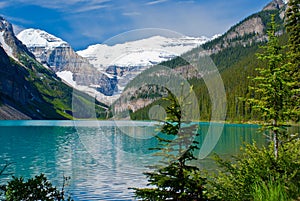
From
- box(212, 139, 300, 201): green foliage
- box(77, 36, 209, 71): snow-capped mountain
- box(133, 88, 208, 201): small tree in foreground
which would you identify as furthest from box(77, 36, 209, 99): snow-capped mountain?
box(212, 139, 300, 201): green foliage

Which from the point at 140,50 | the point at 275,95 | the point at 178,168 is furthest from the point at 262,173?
the point at 140,50

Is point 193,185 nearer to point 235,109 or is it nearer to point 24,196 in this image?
point 24,196

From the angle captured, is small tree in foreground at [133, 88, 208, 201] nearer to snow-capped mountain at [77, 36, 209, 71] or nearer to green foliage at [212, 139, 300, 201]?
green foliage at [212, 139, 300, 201]

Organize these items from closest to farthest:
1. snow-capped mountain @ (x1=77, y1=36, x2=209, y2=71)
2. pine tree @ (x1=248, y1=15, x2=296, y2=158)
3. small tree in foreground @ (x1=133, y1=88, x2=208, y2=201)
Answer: small tree in foreground @ (x1=133, y1=88, x2=208, y2=201) < pine tree @ (x1=248, y1=15, x2=296, y2=158) < snow-capped mountain @ (x1=77, y1=36, x2=209, y2=71)

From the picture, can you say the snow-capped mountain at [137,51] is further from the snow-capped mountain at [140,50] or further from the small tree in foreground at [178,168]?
the small tree in foreground at [178,168]

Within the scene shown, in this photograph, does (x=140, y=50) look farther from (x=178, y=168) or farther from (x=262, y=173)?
(x=262, y=173)

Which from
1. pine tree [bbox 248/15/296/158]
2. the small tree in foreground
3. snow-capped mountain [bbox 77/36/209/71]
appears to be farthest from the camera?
snow-capped mountain [bbox 77/36/209/71]

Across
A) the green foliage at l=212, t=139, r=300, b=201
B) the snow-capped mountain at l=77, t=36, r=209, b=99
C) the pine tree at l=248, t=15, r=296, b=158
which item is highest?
the snow-capped mountain at l=77, t=36, r=209, b=99

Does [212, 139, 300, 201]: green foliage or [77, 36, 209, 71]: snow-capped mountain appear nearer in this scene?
[212, 139, 300, 201]: green foliage

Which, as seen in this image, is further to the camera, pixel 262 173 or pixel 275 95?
pixel 275 95

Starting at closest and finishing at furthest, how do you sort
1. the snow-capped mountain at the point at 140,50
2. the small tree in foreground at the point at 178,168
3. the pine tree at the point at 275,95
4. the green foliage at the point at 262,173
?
the small tree in foreground at the point at 178,168
the green foliage at the point at 262,173
the pine tree at the point at 275,95
the snow-capped mountain at the point at 140,50

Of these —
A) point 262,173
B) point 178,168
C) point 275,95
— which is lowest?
point 262,173

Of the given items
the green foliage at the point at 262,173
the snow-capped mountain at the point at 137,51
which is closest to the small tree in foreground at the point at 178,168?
the green foliage at the point at 262,173

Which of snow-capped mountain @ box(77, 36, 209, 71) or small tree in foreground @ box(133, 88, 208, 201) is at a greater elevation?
snow-capped mountain @ box(77, 36, 209, 71)
